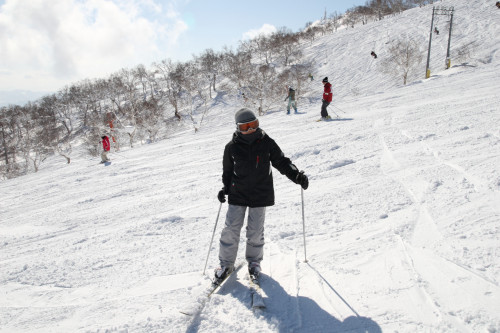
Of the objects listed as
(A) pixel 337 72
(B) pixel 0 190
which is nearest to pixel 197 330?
(B) pixel 0 190

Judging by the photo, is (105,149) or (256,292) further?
(105,149)

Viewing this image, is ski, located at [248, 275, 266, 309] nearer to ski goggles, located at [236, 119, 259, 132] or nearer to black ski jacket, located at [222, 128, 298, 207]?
black ski jacket, located at [222, 128, 298, 207]

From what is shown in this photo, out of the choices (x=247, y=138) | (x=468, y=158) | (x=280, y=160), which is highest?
(x=247, y=138)

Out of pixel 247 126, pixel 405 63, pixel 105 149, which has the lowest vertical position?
pixel 105 149

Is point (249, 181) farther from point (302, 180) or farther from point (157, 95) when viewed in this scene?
point (157, 95)

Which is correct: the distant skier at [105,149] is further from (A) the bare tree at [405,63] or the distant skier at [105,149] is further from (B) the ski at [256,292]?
(A) the bare tree at [405,63]

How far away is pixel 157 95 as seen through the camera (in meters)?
59.7

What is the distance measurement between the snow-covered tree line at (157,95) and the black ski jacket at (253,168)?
110ft

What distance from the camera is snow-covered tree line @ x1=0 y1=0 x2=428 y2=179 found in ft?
137

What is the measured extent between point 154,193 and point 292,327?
5.25 meters

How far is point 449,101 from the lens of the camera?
955 centimetres

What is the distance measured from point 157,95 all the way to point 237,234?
2439 inches

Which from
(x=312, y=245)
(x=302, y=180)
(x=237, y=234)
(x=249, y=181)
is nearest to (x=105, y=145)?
(x=237, y=234)

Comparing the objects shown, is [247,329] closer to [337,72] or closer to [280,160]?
[280,160]
